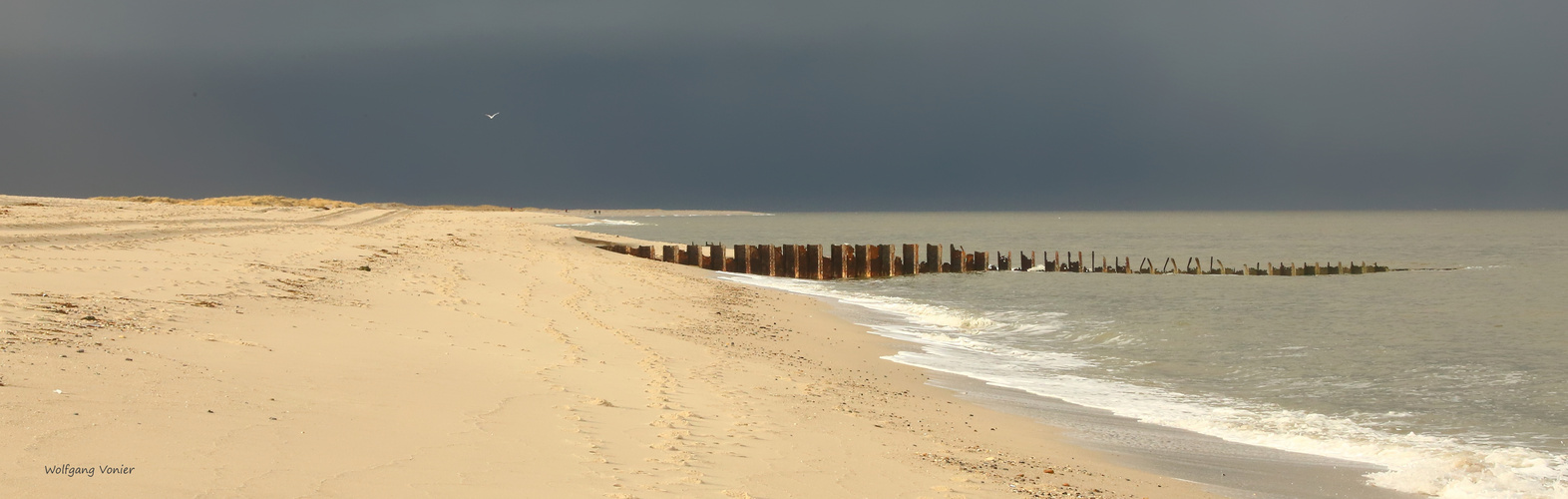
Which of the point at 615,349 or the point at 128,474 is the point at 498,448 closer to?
the point at 128,474

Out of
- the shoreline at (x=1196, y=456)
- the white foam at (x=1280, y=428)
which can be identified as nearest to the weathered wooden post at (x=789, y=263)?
the white foam at (x=1280, y=428)

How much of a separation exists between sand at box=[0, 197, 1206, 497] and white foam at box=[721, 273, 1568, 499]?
1.25 metres

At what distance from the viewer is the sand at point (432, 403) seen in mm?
4195

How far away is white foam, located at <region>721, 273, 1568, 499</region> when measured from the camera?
21.4 ft

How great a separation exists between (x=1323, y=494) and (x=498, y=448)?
5222 millimetres

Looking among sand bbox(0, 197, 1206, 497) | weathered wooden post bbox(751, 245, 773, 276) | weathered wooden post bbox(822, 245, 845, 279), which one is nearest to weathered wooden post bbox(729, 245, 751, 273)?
weathered wooden post bbox(751, 245, 773, 276)

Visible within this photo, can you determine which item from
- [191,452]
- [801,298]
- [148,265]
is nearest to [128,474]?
[191,452]

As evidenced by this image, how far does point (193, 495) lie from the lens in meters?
3.62

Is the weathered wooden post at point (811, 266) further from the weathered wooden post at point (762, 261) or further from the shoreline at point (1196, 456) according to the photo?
the shoreline at point (1196, 456)

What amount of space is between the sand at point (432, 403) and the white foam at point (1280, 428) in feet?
4.11

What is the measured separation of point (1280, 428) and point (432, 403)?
6.97 m

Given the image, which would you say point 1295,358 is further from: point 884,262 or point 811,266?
point 884,262

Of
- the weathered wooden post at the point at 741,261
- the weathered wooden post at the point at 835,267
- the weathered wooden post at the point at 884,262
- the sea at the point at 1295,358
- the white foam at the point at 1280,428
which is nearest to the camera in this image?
the white foam at the point at 1280,428

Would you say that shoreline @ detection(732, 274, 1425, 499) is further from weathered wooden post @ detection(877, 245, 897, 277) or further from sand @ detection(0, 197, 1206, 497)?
weathered wooden post @ detection(877, 245, 897, 277)
